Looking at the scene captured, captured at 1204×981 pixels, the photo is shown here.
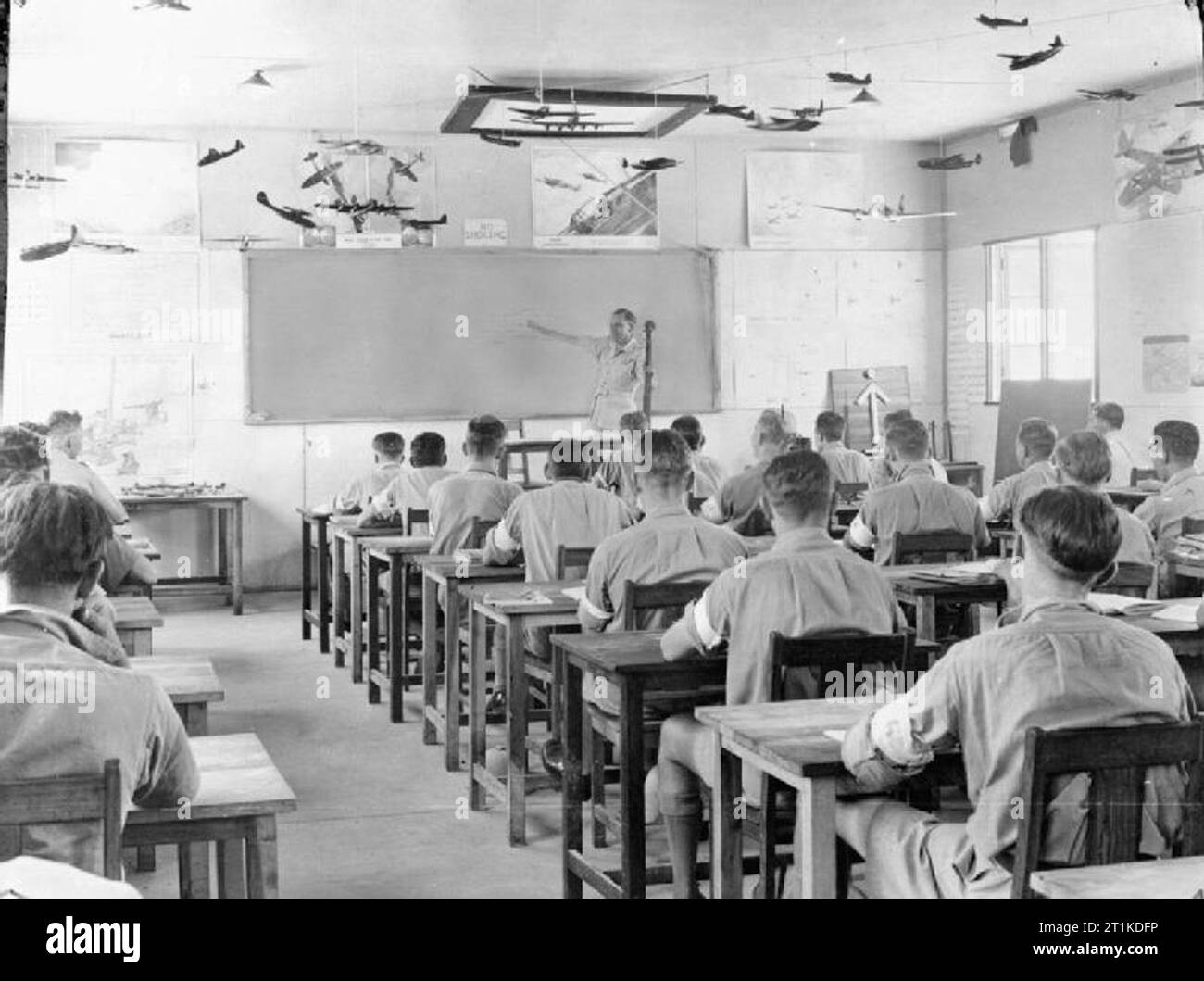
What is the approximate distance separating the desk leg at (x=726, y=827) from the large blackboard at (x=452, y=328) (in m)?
8.05

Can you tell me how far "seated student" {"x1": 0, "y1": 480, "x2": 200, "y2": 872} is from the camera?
2.42 meters

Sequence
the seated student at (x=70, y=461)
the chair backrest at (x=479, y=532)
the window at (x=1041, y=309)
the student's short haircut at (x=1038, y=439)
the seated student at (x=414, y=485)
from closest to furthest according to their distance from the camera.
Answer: the chair backrest at (x=479, y=532), the seated student at (x=70, y=461), the student's short haircut at (x=1038, y=439), the seated student at (x=414, y=485), the window at (x=1041, y=309)

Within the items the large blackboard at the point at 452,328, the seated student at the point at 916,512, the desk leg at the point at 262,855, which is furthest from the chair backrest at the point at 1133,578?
the large blackboard at the point at 452,328

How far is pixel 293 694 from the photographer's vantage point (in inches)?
285

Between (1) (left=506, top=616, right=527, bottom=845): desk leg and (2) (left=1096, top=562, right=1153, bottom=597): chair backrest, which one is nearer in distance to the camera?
(1) (left=506, top=616, right=527, bottom=845): desk leg

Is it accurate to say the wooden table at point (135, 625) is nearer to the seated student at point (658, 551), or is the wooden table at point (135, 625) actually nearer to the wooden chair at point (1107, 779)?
the seated student at point (658, 551)

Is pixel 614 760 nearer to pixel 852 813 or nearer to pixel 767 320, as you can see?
pixel 852 813

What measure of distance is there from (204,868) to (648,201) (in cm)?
877

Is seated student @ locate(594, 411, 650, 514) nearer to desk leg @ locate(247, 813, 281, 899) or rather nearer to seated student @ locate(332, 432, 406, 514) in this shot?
seated student @ locate(332, 432, 406, 514)

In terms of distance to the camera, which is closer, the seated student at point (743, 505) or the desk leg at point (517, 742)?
the desk leg at point (517, 742)

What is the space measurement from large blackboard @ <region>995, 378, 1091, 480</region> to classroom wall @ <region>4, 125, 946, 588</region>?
109cm

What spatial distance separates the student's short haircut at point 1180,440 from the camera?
20.6ft

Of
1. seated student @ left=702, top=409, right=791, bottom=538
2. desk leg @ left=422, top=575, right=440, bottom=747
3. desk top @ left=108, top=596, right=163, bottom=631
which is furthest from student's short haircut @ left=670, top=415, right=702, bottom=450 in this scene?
desk top @ left=108, top=596, right=163, bottom=631
